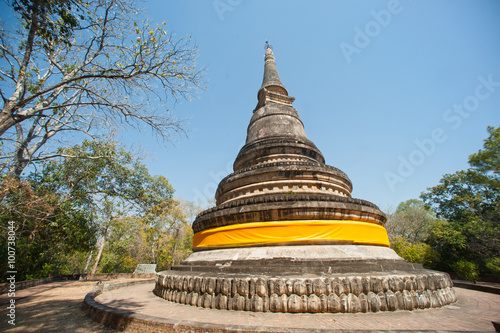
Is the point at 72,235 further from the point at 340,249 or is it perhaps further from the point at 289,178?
the point at 340,249

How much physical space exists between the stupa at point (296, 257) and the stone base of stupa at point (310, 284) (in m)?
0.02

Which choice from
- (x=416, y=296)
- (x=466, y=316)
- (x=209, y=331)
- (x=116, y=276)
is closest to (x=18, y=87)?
(x=209, y=331)

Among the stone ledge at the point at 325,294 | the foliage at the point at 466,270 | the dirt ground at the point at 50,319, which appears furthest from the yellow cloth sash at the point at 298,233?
the foliage at the point at 466,270

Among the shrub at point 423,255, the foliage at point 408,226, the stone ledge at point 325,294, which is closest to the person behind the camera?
the stone ledge at point 325,294

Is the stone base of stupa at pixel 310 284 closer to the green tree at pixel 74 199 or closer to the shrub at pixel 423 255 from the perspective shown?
the green tree at pixel 74 199

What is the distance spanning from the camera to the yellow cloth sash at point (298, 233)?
6043 mm

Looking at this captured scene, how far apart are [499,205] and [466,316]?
22.8m

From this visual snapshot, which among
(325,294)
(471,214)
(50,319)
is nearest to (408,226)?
(471,214)

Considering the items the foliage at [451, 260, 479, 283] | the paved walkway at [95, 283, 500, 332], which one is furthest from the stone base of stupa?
the foliage at [451, 260, 479, 283]

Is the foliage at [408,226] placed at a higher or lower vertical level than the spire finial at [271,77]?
lower

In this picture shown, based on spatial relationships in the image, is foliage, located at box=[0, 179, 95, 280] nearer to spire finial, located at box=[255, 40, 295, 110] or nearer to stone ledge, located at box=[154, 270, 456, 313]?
stone ledge, located at box=[154, 270, 456, 313]

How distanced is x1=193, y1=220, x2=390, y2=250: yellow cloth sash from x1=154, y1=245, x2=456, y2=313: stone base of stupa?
0.20m

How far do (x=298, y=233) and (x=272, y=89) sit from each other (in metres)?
11.5

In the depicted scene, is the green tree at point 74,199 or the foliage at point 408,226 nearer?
the green tree at point 74,199
